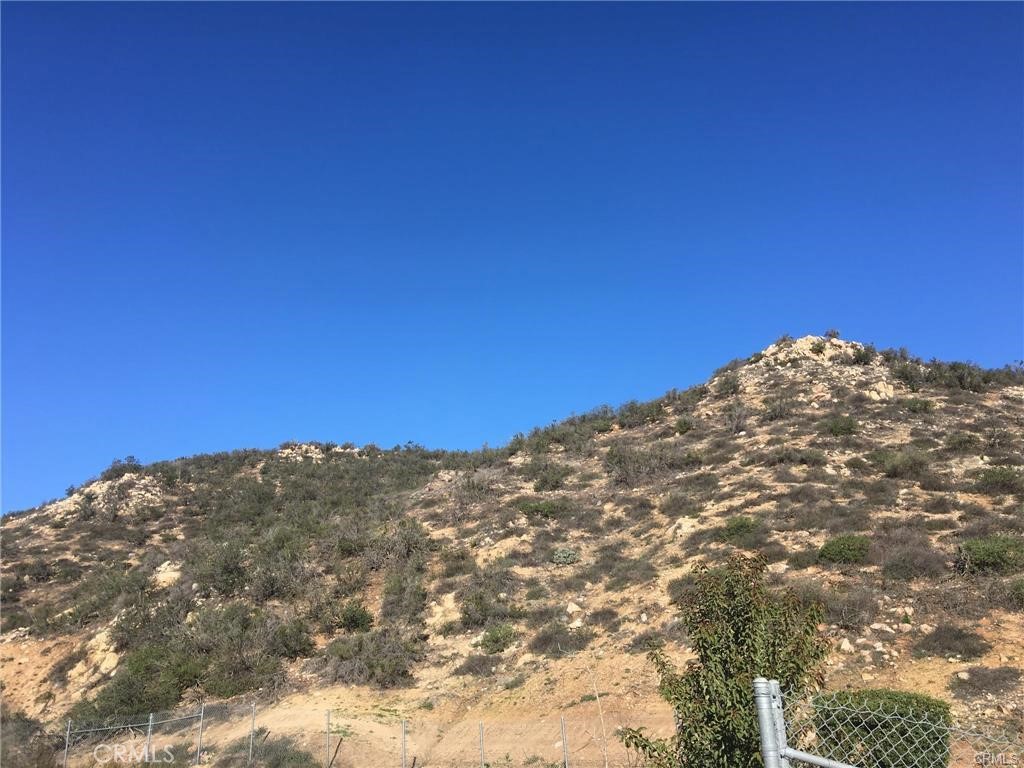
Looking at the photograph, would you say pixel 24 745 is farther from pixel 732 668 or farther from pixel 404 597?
pixel 732 668

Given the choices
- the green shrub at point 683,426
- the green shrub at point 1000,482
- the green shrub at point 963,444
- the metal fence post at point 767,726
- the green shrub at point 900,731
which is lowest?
the green shrub at point 900,731

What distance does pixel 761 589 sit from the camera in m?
5.43

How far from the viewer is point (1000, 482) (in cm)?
2067

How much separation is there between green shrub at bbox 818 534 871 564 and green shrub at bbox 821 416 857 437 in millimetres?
10553

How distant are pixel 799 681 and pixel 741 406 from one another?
31487 mm

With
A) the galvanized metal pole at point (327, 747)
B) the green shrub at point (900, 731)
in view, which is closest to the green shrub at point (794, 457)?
the green shrub at point (900, 731)

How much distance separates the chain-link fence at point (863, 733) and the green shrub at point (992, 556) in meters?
6.34

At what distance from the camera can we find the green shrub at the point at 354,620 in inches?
868

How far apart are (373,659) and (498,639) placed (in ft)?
12.7

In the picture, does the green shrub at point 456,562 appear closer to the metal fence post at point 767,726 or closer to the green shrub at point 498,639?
the green shrub at point 498,639

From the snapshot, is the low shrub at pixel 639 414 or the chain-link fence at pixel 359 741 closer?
the chain-link fence at pixel 359 741

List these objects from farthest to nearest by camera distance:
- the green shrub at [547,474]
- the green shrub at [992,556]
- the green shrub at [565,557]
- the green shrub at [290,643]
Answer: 1. the green shrub at [547,474]
2. the green shrub at [565,557]
3. the green shrub at [290,643]
4. the green shrub at [992,556]

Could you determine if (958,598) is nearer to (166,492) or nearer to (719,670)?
(719,670)

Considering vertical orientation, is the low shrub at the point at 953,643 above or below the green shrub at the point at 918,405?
below
